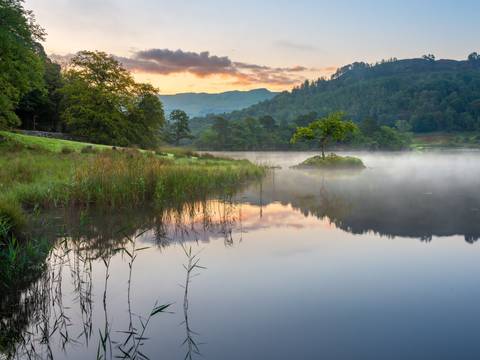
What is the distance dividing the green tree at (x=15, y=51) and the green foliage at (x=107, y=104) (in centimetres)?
1666

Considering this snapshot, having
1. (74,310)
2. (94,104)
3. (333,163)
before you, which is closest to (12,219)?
(74,310)

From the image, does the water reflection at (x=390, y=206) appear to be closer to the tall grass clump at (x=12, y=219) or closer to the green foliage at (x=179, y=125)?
the tall grass clump at (x=12, y=219)

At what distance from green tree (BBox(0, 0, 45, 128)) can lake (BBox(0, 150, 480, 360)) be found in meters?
21.0

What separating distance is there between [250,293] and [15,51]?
29819 mm

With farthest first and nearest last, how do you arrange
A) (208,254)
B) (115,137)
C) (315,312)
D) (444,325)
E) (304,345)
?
(115,137)
(208,254)
(315,312)
(444,325)
(304,345)

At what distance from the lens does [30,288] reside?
588 centimetres

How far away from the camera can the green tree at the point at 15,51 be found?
25562 mm

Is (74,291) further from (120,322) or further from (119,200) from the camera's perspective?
(119,200)

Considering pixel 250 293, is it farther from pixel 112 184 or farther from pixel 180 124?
pixel 180 124

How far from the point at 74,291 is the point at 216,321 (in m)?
2.52

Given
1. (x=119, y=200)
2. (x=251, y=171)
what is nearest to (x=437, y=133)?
(x=251, y=171)

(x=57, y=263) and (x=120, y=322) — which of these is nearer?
(x=120, y=322)

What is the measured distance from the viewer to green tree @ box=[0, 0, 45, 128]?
83.9 ft

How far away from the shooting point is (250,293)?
6109 millimetres
